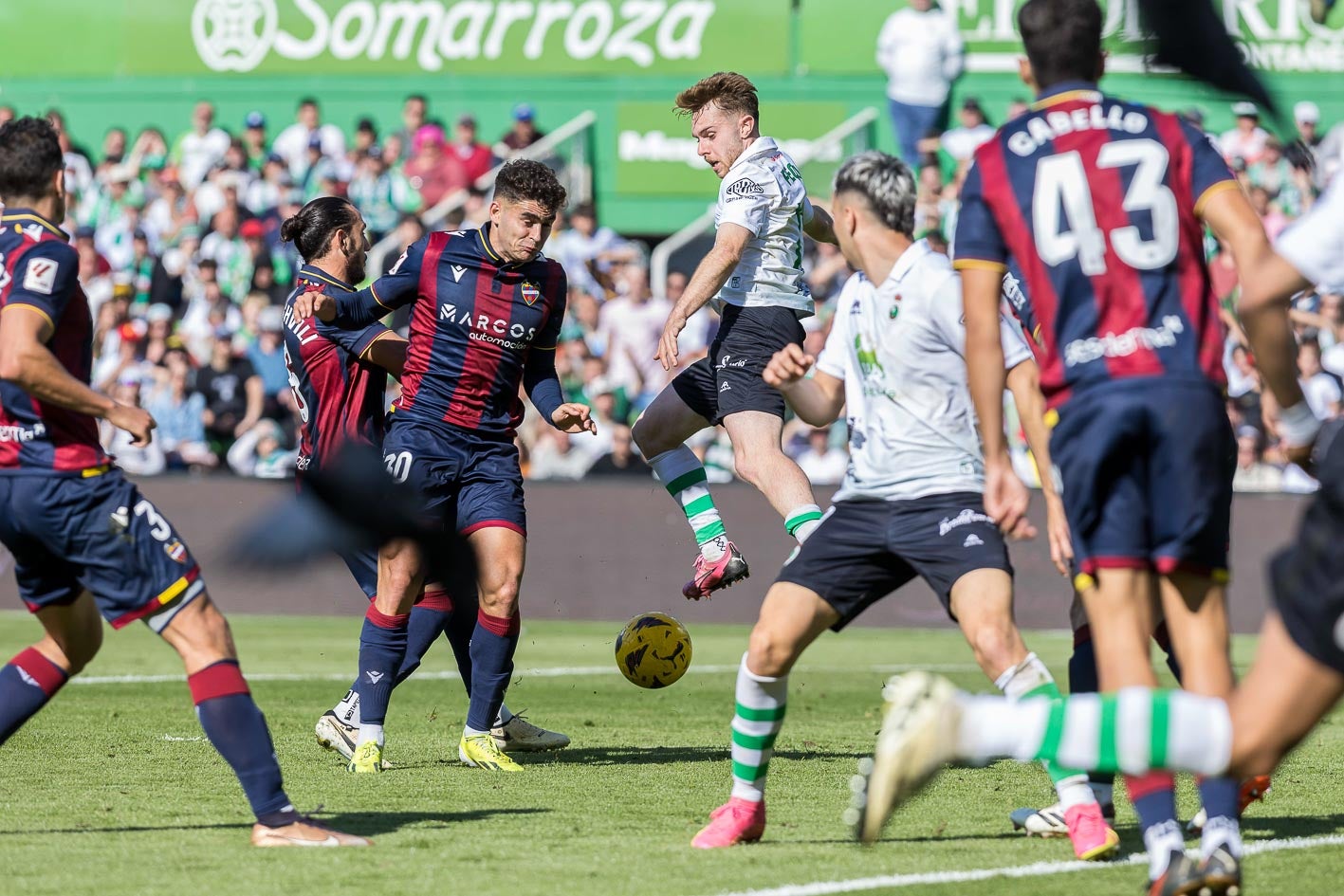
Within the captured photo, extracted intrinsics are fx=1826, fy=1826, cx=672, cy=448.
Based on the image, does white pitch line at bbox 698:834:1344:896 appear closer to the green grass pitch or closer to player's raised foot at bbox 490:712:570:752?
the green grass pitch

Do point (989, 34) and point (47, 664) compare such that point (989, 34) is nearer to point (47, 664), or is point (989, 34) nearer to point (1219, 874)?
point (47, 664)

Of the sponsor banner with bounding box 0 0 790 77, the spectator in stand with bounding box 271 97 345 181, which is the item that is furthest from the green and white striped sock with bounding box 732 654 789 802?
the spectator in stand with bounding box 271 97 345 181

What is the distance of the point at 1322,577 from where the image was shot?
13.4 feet

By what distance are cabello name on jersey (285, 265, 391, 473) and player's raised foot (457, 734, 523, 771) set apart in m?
1.75

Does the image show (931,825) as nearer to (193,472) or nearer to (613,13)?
(193,472)

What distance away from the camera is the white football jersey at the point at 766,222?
9.03 metres

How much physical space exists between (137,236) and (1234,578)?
13.8m

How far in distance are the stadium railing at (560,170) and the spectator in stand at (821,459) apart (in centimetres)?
553

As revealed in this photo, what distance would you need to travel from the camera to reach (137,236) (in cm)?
2245

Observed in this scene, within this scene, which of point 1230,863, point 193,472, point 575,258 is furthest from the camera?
point 575,258

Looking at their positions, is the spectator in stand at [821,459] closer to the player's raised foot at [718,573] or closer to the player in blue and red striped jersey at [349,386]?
the player's raised foot at [718,573]

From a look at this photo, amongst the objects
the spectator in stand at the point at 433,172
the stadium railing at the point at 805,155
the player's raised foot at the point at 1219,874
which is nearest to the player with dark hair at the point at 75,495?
the player's raised foot at the point at 1219,874

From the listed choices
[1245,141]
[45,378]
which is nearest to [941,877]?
[45,378]

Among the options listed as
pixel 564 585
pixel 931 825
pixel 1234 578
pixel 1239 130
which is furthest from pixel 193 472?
pixel 931 825
